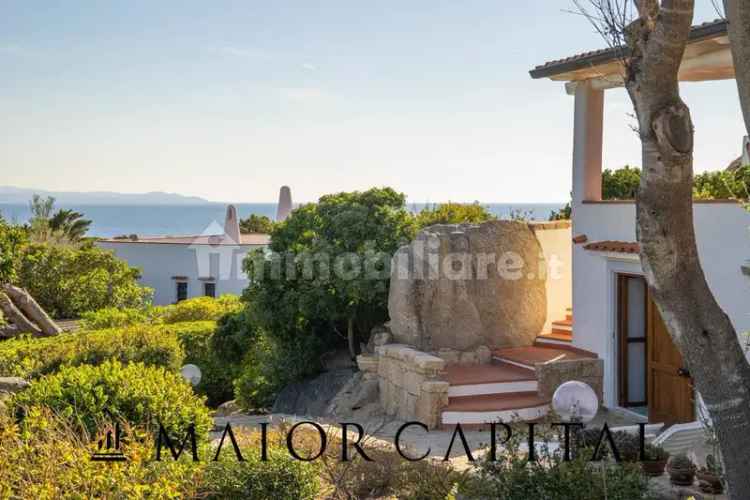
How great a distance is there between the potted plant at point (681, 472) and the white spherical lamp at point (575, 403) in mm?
965

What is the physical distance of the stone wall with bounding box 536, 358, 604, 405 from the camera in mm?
13148

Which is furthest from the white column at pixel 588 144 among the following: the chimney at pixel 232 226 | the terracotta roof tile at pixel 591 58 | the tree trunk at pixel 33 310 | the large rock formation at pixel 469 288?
the chimney at pixel 232 226

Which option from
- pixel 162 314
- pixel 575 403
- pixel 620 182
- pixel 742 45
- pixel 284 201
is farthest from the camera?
pixel 284 201

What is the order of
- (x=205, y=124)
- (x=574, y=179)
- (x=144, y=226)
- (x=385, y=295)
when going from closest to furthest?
(x=574, y=179), (x=385, y=295), (x=205, y=124), (x=144, y=226)

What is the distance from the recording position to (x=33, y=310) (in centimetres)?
1986

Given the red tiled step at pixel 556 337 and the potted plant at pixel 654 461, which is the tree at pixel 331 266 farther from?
the potted plant at pixel 654 461

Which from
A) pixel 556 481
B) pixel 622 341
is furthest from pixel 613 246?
pixel 556 481

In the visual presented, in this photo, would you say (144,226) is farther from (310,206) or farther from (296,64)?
(310,206)

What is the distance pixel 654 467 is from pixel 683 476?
0.60 m

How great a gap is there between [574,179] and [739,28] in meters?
9.34

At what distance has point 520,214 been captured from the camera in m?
18.3

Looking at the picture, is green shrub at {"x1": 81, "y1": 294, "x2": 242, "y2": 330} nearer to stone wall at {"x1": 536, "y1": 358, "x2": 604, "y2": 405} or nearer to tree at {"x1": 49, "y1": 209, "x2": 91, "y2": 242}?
stone wall at {"x1": 536, "y1": 358, "x2": 604, "y2": 405}

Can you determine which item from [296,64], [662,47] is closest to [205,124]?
[296,64]

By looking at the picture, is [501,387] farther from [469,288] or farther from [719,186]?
[719,186]
